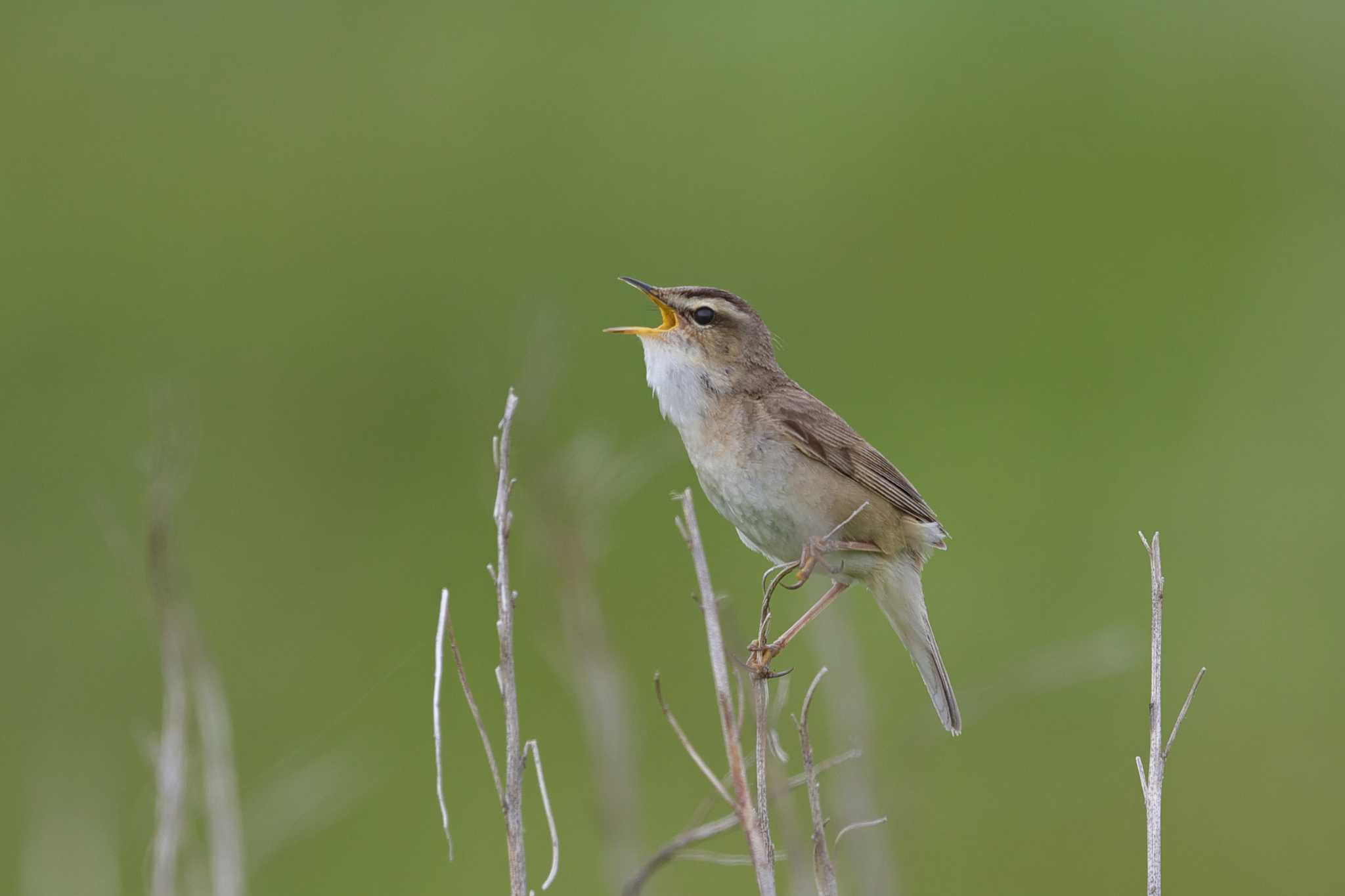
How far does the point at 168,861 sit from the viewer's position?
2.96 meters

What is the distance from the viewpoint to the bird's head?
12.6ft

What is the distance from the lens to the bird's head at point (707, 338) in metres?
3.85

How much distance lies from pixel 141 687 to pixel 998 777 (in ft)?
18.9

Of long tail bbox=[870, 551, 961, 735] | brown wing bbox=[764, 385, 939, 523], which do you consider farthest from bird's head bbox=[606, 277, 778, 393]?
long tail bbox=[870, 551, 961, 735]

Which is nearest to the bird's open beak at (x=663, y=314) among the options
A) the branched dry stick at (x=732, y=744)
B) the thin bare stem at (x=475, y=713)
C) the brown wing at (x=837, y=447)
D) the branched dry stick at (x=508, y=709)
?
the brown wing at (x=837, y=447)

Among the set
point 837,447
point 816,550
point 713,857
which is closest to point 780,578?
point 816,550

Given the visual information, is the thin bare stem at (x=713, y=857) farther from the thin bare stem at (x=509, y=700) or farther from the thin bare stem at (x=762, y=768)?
the thin bare stem at (x=509, y=700)

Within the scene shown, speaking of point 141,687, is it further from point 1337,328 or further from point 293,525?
point 1337,328

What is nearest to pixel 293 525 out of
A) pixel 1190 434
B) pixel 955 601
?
pixel 955 601

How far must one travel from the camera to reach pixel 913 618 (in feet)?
12.2

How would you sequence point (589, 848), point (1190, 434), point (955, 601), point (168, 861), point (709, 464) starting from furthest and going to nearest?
point (1190, 434) < point (955, 601) < point (589, 848) < point (709, 464) < point (168, 861)

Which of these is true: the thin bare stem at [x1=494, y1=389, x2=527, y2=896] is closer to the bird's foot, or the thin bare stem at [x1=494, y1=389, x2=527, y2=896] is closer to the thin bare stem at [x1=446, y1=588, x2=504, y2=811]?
the thin bare stem at [x1=446, y1=588, x2=504, y2=811]

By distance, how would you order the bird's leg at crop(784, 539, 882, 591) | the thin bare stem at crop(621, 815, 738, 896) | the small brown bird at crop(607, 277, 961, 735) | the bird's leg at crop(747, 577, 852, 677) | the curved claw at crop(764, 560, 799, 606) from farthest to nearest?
1. the small brown bird at crop(607, 277, 961, 735)
2. the bird's leg at crop(784, 539, 882, 591)
3. the bird's leg at crop(747, 577, 852, 677)
4. the curved claw at crop(764, 560, 799, 606)
5. the thin bare stem at crop(621, 815, 738, 896)

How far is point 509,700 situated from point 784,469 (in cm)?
127
